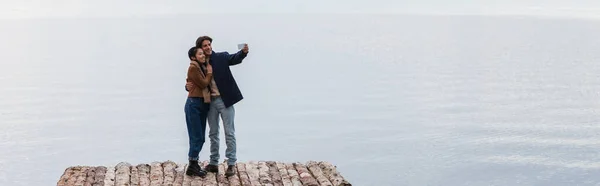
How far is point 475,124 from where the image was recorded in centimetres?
4934

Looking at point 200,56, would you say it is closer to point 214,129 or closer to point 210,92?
point 210,92

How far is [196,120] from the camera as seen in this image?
50.4 feet

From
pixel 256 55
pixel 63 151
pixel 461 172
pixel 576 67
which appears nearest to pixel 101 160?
pixel 63 151

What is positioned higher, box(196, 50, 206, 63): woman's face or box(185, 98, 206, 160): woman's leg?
box(196, 50, 206, 63): woman's face

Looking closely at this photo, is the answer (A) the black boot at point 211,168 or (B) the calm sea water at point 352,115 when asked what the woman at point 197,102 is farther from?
(B) the calm sea water at point 352,115

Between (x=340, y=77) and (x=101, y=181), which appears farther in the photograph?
(x=340, y=77)

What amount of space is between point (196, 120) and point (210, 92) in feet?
1.72

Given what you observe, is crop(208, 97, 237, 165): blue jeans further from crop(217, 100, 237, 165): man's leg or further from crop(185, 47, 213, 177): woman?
crop(185, 47, 213, 177): woman

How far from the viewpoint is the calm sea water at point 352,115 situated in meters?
40.4

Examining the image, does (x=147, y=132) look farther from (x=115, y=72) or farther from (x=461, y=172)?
(x=115, y=72)

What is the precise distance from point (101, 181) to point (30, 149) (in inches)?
1213

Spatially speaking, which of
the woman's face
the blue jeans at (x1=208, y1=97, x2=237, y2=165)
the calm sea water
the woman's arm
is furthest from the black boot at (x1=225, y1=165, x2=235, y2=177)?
the calm sea water

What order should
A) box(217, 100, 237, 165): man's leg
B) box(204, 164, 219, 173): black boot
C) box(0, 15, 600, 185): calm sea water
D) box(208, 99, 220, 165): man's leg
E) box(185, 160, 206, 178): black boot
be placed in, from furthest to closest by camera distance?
box(0, 15, 600, 185): calm sea water → box(204, 164, 219, 173): black boot → box(185, 160, 206, 178): black boot → box(208, 99, 220, 165): man's leg → box(217, 100, 237, 165): man's leg

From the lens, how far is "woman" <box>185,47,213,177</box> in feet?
49.0
